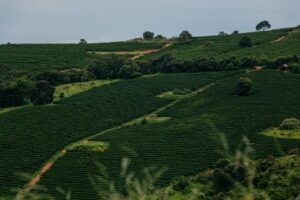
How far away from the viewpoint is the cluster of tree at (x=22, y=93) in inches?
3674

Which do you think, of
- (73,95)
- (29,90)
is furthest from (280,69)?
(29,90)

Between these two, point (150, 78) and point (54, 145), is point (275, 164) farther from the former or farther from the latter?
point (150, 78)

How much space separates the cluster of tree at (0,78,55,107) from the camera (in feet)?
306

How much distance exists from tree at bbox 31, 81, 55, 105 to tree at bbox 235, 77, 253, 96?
Answer: 2684 cm

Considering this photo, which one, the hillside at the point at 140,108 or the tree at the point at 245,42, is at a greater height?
the tree at the point at 245,42

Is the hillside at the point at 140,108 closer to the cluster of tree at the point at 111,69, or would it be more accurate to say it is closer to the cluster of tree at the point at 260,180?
the cluster of tree at the point at 111,69

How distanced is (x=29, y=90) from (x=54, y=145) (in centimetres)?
2223

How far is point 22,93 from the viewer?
94125mm

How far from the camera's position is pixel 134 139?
72188 millimetres

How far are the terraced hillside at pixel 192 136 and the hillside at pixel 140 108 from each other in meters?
0.13

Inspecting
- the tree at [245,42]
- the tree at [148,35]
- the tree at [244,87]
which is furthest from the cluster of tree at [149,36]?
the tree at [244,87]

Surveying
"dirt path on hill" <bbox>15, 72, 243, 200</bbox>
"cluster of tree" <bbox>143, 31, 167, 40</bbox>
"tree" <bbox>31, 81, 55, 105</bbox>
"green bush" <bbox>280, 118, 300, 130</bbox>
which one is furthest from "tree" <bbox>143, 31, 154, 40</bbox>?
"green bush" <bbox>280, 118, 300, 130</bbox>

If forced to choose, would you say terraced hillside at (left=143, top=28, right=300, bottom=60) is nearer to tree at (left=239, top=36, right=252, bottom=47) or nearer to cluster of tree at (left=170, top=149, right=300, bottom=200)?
tree at (left=239, top=36, right=252, bottom=47)

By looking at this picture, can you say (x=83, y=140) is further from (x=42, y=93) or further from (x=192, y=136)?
(x=42, y=93)
